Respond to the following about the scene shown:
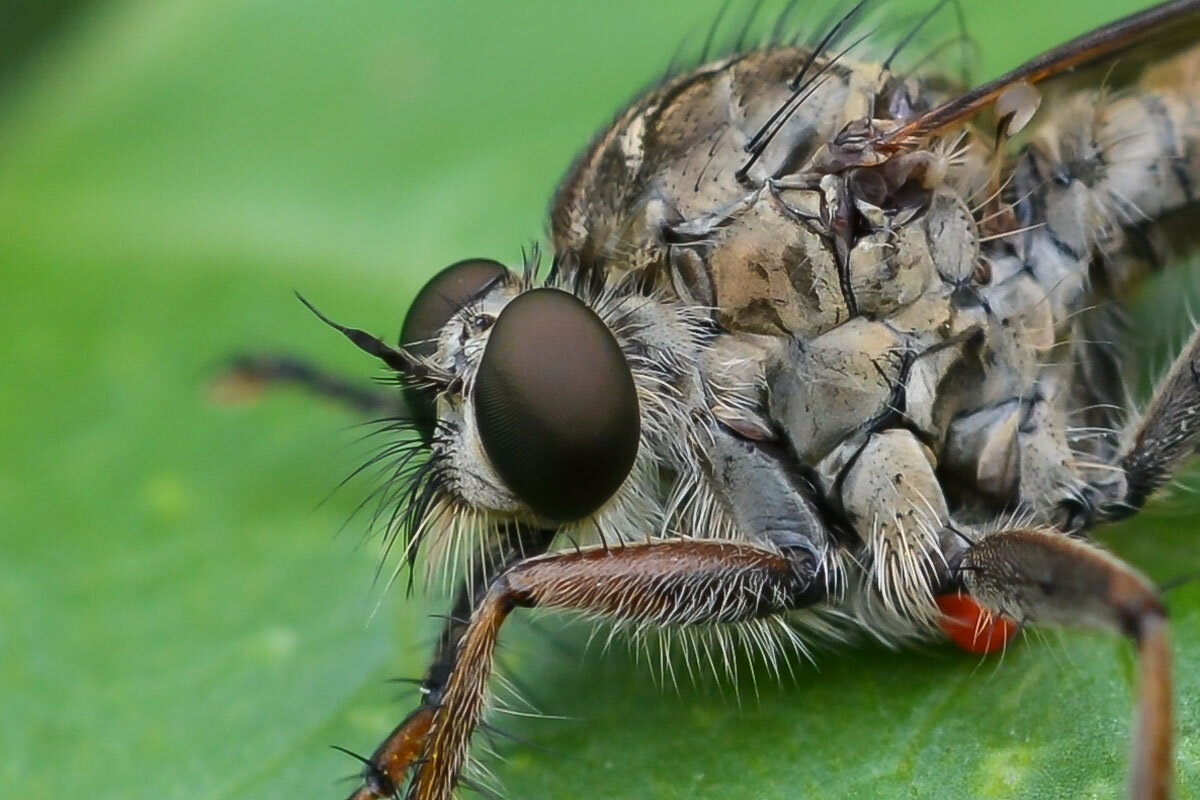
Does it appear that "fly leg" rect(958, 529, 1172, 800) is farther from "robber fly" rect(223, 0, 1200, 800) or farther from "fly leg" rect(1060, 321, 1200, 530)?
"fly leg" rect(1060, 321, 1200, 530)

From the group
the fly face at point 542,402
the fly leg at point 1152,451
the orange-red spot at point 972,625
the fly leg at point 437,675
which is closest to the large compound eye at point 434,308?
the fly face at point 542,402

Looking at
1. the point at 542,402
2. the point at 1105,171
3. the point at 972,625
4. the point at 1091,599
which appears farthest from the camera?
the point at 1105,171

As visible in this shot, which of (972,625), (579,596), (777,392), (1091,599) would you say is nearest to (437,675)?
(579,596)

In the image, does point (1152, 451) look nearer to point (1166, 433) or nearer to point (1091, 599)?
point (1166, 433)

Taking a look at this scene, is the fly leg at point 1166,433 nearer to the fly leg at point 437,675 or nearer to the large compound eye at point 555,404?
the large compound eye at point 555,404

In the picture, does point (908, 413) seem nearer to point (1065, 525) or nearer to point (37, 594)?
point (1065, 525)

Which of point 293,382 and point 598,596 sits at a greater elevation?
point 293,382

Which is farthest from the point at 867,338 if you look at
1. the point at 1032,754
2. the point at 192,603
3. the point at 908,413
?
the point at 192,603
